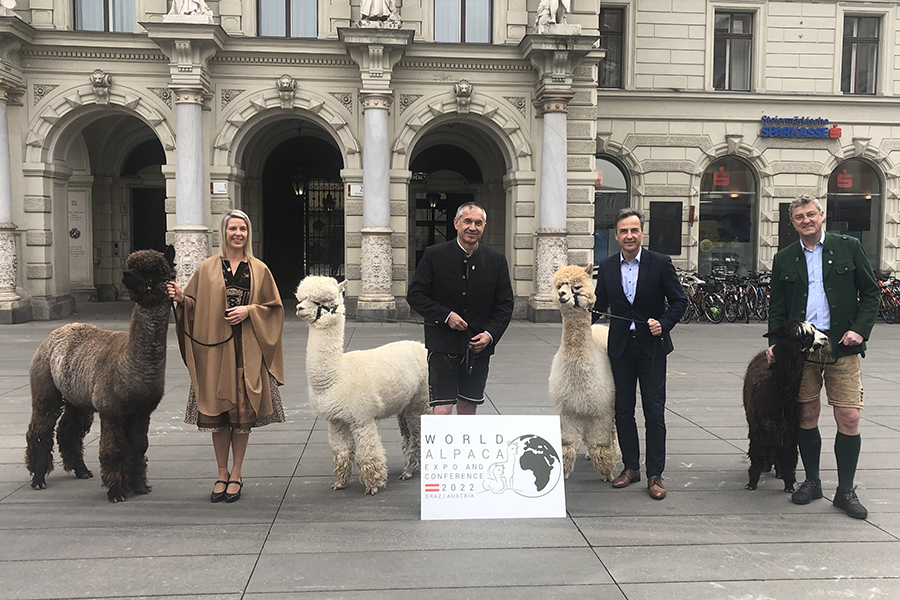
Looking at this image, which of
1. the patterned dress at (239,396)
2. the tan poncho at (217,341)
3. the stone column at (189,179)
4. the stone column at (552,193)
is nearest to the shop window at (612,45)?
the stone column at (552,193)

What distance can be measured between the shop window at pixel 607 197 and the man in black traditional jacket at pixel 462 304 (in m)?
15.4

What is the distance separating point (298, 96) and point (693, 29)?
11.4 metres

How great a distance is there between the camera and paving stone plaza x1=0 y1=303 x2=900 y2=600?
367cm

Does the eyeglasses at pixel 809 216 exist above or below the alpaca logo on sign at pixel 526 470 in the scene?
above

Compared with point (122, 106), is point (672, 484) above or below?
below

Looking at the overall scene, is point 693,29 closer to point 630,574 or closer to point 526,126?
point 526,126

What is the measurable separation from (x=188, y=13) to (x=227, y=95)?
1.85m

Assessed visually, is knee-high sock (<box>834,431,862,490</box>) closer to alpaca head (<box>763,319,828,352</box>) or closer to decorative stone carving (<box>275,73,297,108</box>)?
alpaca head (<box>763,319,828,352</box>)

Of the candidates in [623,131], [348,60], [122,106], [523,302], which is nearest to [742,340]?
[523,302]

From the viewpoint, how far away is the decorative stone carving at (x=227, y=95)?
52.0 feet

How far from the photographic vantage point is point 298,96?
1598 centimetres

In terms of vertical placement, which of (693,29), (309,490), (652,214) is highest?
(693,29)

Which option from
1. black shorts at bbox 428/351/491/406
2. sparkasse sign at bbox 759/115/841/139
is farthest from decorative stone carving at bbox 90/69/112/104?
Answer: sparkasse sign at bbox 759/115/841/139

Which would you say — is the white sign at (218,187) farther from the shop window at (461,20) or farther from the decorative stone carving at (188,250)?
the shop window at (461,20)
